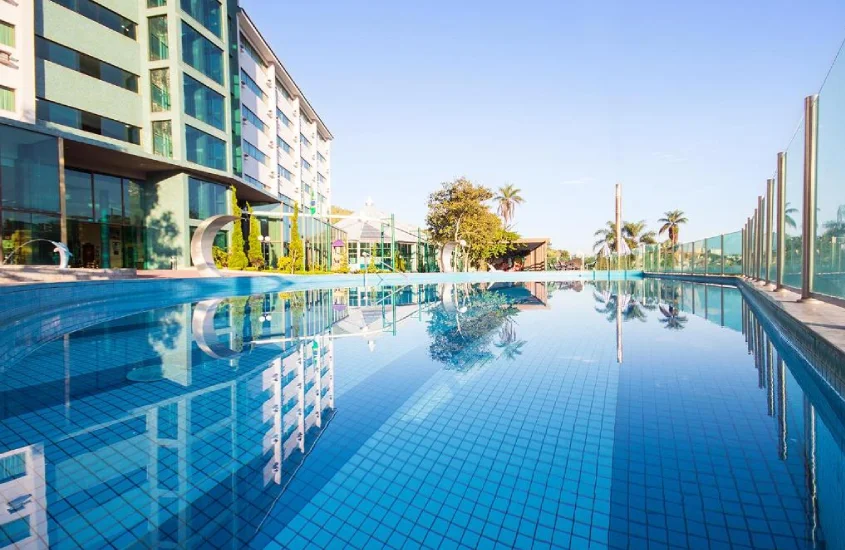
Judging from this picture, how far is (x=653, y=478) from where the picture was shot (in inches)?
83.1

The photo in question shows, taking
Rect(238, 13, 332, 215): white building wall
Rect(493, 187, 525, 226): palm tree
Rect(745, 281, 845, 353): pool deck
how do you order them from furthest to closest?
Rect(493, 187, 525, 226): palm tree < Rect(238, 13, 332, 215): white building wall < Rect(745, 281, 845, 353): pool deck

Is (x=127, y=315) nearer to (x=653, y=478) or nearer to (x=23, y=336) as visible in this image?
(x=23, y=336)

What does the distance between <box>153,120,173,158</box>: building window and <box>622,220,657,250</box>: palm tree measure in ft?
115

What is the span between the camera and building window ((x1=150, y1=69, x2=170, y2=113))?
16.4 meters

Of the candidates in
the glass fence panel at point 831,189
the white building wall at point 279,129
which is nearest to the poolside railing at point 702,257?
the glass fence panel at point 831,189

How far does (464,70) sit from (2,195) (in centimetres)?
1556

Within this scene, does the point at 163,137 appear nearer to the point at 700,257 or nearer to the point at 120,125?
the point at 120,125

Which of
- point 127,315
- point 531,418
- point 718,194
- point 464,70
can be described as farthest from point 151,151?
point 718,194

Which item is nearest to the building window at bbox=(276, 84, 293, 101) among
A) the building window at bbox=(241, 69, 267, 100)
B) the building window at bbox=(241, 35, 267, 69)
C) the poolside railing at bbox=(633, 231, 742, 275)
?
the building window at bbox=(241, 35, 267, 69)

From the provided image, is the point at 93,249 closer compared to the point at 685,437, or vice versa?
the point at 685,437

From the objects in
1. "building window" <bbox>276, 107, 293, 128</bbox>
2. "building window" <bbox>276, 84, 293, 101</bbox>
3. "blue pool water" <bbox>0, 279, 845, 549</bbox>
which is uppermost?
"building window" <bbox>276, 84, 293, 101</bbox>

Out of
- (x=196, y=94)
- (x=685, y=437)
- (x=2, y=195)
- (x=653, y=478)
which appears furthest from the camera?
(x=196, y=94)

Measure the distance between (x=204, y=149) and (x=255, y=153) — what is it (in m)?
6.13

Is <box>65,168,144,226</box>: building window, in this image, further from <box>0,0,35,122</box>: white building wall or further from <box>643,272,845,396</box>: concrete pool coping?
<box>643,272,845,396</box>: concrete pool coping
